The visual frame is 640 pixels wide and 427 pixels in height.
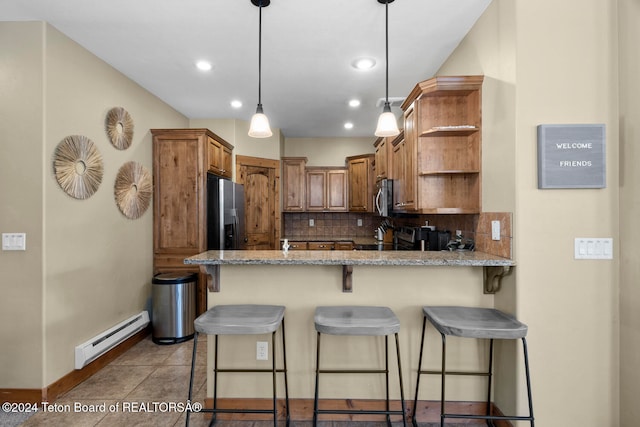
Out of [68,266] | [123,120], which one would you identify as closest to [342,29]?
[123,120]

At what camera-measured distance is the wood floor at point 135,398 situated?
206cm

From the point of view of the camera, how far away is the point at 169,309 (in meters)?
3.31

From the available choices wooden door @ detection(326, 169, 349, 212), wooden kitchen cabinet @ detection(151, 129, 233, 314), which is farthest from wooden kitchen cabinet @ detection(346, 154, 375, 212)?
wooden kitchen cabinet @ detection(151, 129, 233, 314)

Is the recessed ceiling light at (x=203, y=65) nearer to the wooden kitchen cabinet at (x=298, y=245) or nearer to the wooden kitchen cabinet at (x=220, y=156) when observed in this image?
the wooden kitchen cabinet at (x=220, y=156)

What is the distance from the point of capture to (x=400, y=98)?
3.59 m

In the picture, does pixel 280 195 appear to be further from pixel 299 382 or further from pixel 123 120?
pixel 299 382

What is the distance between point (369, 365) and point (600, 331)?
1329 mm

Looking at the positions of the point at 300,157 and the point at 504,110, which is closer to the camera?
the point at 504,110

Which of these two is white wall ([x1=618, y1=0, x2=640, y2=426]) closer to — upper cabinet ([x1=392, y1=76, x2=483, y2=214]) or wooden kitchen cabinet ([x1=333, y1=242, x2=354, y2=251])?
upper cabinet ([x1=392, y1=76, x2=483, y2=214])

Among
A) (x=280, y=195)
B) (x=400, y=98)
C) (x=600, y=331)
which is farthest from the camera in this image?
(x=280, y=195)

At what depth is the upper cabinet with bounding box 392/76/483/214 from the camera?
222 centimetres

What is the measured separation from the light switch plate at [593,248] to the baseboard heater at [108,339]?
3.47m

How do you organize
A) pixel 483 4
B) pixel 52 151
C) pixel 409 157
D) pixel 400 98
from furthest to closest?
1. pixel 400 98
2. pixel 409 157
3. pixel 52 151
4. pixel 483 4

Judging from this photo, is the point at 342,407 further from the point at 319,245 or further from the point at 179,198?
the point at 319,245
